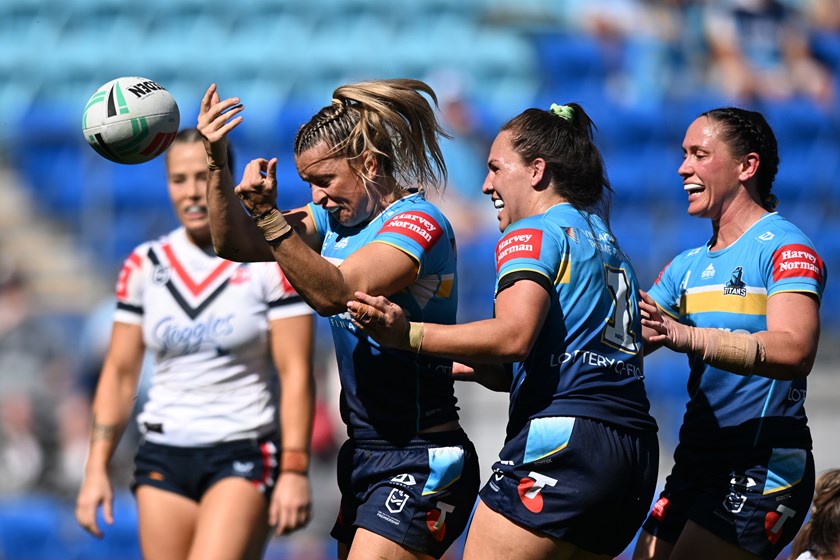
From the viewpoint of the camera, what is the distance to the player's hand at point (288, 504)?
4973 mm

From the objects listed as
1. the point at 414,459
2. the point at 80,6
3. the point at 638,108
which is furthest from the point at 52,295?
the point at 414,459

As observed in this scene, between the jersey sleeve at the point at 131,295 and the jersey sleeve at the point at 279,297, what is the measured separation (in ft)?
1.99

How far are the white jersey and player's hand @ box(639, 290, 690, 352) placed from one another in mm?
2051

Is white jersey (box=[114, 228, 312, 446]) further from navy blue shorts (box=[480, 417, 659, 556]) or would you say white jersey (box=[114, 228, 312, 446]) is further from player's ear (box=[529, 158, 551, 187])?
navy blue shorts (box=[480, 417, 659, 556])

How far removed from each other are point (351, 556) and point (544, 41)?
935 centimetres

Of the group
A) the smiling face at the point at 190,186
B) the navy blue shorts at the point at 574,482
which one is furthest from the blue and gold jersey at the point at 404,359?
the smiling face at the point at 190,186

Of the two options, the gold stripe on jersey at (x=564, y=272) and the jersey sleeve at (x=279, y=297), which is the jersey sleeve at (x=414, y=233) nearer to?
the gold stripe on jersey at (x=564, y=272)

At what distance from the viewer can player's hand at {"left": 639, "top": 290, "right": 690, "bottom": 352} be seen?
349 centimetres

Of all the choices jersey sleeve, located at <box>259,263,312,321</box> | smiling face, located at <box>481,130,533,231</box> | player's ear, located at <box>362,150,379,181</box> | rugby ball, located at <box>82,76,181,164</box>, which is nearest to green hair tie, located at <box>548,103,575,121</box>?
smiling face, located at <box>481,130,533,231</box>

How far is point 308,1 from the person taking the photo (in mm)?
12914

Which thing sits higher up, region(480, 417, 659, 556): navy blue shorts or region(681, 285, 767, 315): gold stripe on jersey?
region(681, 285, 767, 315): gold stripe on jersey

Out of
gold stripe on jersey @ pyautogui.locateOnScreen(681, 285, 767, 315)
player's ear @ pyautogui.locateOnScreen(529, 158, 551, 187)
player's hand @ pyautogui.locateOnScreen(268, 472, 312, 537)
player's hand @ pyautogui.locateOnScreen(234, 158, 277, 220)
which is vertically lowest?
player's hand @ pyautogui.locateOnScreen(268, 472, 312, 537)

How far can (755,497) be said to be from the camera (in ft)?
13.1

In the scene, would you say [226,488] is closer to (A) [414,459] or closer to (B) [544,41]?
(A) [414,459]
